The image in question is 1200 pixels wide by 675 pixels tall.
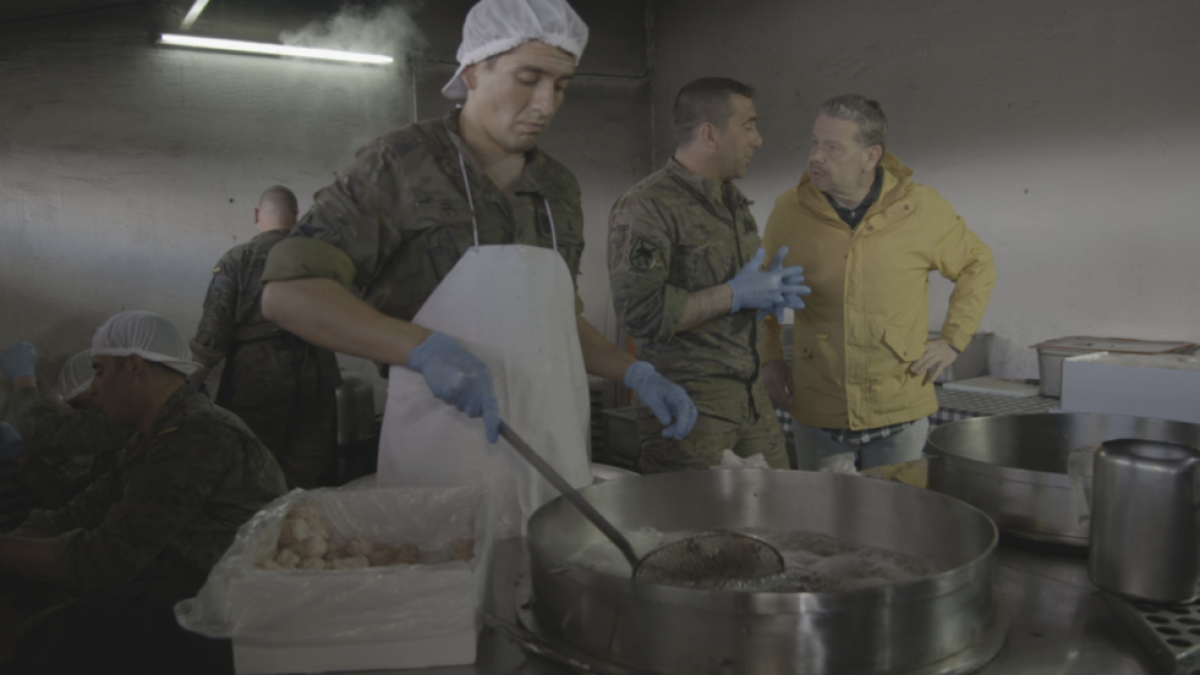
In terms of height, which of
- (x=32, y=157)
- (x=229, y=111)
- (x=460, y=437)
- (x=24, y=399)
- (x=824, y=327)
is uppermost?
(x=229, y=111)

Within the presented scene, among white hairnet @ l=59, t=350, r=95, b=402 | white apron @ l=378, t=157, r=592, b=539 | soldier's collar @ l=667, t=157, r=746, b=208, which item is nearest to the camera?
→ white apron @ l=378, t=157, r=592, b=539

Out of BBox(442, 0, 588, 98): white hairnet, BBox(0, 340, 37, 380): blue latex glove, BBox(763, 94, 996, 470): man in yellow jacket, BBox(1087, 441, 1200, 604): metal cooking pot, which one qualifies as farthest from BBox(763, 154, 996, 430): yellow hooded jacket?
BBox(0, 340, 37, 380): blue latex glove

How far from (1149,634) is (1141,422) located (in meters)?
0.69

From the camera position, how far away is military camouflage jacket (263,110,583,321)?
138cm

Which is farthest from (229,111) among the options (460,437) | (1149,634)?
(1149,634)

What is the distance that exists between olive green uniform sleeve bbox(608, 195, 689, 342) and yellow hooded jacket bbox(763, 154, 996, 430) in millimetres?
491

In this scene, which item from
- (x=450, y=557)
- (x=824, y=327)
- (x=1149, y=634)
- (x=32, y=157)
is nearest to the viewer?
(x=1149, y=634)

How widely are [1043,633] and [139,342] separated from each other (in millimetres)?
2061

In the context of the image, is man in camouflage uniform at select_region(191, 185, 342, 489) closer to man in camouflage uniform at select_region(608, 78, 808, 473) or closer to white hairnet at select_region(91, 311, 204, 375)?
white hairnet at select_region(91, 311, 204, 375)

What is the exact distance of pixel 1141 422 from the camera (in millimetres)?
1443

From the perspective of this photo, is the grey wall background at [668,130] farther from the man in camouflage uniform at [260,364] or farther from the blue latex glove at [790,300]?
the blue latex glove at [790,300]

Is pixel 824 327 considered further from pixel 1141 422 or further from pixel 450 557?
pixel 450 557

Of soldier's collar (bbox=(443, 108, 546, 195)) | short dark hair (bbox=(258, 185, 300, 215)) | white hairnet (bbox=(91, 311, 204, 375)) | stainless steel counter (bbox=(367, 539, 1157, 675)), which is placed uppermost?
short dark hair (bbox=(258, 185, 300, 215))

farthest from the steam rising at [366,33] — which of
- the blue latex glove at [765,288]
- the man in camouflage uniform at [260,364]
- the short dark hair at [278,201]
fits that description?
the blue latex glove at [765,288]
